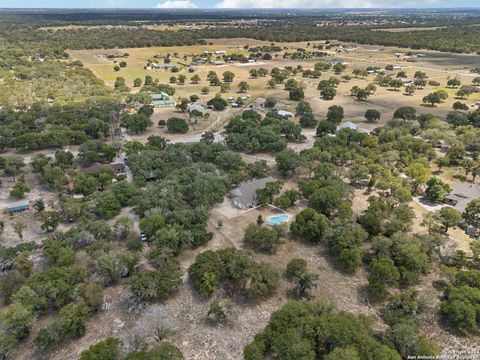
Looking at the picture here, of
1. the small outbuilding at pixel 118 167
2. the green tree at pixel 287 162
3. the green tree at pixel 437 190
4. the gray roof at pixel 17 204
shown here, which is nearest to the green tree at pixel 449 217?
the green tree at pixel 437 190

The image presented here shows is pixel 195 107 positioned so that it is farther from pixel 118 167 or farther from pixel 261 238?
pixel 261 238

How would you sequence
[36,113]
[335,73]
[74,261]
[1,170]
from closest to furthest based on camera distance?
[74,261], [1,170], [36,113], [335,73]

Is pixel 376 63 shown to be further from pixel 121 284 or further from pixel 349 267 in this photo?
pixel 121 284

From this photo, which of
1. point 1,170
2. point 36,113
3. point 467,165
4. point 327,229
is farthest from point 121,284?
point 36,113

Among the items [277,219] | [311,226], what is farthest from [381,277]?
[277,219]

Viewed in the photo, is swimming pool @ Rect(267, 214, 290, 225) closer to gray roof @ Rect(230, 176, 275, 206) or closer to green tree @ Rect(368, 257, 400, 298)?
gray roof @ Rect(230, 176, 275, 206)

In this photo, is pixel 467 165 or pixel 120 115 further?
pixel 120 115

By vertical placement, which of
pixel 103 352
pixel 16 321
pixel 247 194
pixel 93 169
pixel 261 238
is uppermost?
pixel 103 352
